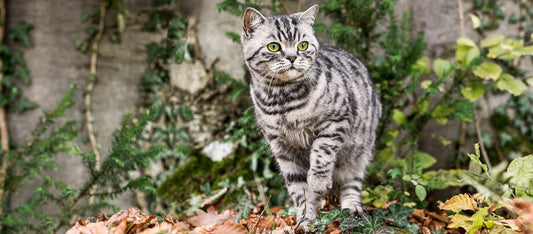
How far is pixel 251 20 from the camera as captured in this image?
261cm

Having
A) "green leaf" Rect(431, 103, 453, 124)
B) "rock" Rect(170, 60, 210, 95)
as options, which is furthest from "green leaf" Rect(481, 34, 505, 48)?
"rock" Rect(170, 60, 210, 95)

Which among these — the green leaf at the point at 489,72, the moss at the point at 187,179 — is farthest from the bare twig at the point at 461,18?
the moss at the point at 187,179

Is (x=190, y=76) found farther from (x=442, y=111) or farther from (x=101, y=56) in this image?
(x=442, y=111)

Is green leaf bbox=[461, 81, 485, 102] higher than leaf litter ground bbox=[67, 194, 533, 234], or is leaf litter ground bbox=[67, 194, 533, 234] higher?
green leaf bbox=[461, 81, 485, 102]

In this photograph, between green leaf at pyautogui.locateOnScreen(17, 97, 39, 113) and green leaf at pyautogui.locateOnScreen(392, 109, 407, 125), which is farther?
green leaf at pyautogui.locateOnScreen(17, 97, 39, 113)

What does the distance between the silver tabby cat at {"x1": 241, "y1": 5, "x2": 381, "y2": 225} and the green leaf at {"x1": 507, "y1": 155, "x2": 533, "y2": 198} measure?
88 cm

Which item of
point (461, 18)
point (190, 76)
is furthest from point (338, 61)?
point (190, 76)

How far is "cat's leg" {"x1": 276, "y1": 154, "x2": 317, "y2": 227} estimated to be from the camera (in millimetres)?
2662

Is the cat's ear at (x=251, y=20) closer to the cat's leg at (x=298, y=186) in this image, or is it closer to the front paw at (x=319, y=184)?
the cat's leg at (x=298, y=186)

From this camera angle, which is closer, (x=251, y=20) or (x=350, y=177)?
(x=251, y=20)

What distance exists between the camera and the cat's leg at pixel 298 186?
2.66 m

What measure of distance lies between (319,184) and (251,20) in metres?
1.02

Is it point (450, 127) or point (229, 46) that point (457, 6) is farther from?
point (229, 46)

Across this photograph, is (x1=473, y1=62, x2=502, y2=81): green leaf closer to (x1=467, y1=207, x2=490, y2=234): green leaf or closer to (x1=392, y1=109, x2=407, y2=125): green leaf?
(x1=392, y1=109, x2=407, y2=125): green leaf
